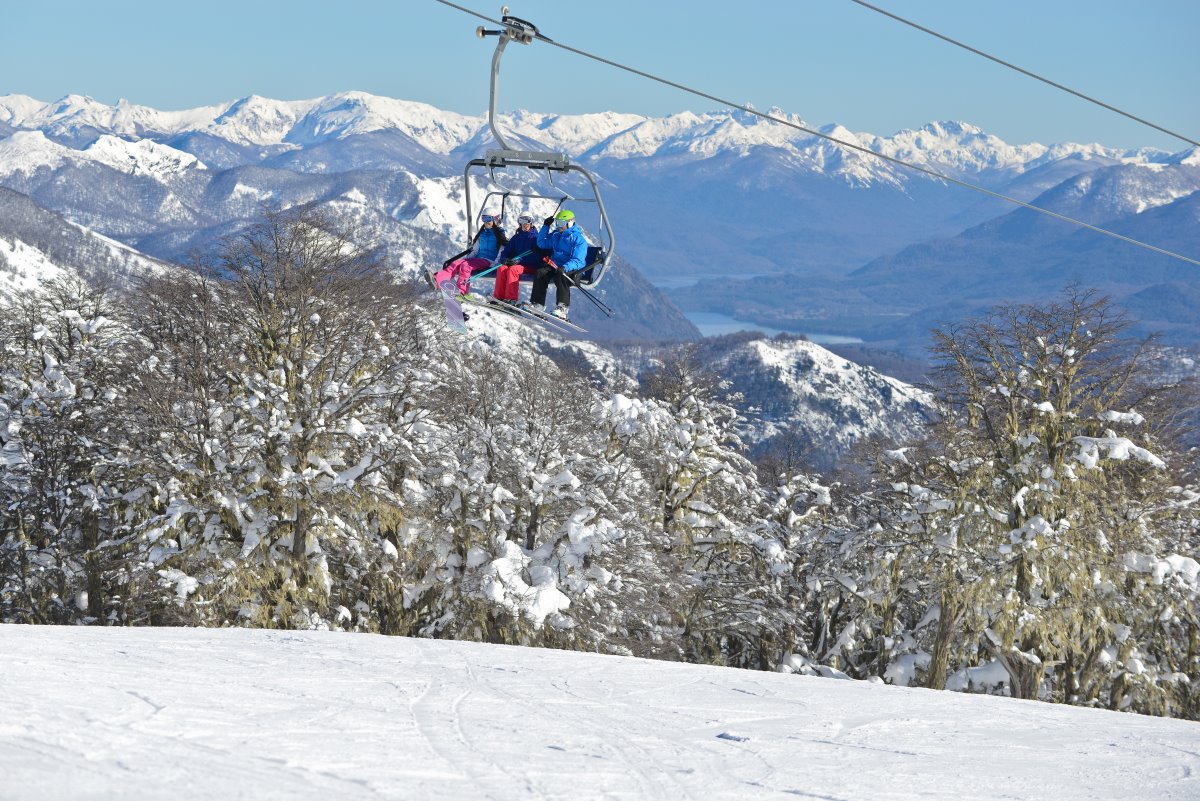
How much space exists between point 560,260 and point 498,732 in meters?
8.08

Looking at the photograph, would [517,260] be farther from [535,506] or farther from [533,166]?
[535,506]

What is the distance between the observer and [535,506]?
25.9 m

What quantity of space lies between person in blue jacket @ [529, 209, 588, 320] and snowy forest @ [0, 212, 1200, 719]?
27.6 feet

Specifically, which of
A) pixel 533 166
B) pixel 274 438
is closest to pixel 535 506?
pixel 274 438

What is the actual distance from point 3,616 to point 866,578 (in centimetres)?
2207

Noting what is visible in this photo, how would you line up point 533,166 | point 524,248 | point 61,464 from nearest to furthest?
point 533,166, point 524,248, point 61,464

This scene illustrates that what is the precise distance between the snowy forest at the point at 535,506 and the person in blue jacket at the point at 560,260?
27.6 feet

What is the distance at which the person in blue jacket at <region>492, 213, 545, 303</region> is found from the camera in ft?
52.4

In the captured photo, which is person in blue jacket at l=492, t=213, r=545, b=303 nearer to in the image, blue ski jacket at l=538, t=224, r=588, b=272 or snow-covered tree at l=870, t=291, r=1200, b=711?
blue ski jacket at l=538, t=224, r=588, b=272

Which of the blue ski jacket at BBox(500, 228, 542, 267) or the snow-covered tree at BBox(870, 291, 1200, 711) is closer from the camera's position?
the blue ski jacket at BBox(500, 228, 542, 267)

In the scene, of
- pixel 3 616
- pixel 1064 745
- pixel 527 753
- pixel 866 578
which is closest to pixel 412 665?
pixel 527 753

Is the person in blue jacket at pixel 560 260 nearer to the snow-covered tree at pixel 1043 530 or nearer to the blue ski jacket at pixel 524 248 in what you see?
the blue ski jacket at pixel 524 248

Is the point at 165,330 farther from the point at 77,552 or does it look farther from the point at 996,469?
the point at 996,469

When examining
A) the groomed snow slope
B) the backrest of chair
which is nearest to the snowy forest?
the groomed snow slope
